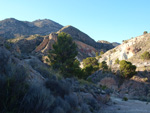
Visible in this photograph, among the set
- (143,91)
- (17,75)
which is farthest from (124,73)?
(17,75)

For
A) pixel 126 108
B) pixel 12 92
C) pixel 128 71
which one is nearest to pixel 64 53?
pixel 128 71

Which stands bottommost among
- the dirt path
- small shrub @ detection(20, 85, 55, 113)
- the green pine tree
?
the dirt path

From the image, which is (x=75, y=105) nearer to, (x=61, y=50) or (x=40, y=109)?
(x=40, y=109)

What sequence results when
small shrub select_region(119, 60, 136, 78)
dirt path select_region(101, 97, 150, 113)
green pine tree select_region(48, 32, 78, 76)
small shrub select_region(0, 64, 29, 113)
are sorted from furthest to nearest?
small shrub select_region(119, 60, 136, 78), green pine tree select_region(48, 32, 78, 76), dirt path select_region(101, 97, 150, 113), small shrub select_region(0, 64, 29, 113)

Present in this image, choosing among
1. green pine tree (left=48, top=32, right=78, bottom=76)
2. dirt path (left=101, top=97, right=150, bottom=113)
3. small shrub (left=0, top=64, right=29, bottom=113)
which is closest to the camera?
small shrub (left=0, top=64, right=29, bottom=113)

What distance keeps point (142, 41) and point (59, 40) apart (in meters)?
37.8

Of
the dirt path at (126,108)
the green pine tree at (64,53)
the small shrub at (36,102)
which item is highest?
the green pine tree at (64,53)

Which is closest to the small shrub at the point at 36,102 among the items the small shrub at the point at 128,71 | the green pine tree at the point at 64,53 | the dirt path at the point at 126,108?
the dirt path at the point at 126,108

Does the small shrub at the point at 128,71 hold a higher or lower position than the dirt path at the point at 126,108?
higher

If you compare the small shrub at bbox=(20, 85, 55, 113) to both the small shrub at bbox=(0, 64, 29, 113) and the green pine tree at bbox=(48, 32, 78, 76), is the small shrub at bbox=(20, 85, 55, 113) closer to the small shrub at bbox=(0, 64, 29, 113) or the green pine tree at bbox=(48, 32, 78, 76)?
the small shrub at bbox=(0, 64, 29, 113)

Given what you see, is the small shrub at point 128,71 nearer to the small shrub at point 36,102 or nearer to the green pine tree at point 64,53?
the green pine tree at point 64,53

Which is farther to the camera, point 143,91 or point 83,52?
point 83,52

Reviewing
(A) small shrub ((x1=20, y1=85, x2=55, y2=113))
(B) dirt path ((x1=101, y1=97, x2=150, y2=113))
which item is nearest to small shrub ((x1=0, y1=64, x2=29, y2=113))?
(A) small shrub ((x1=20, y1=85, x2=55, y2=113))

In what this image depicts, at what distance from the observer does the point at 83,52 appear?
7169 cm
